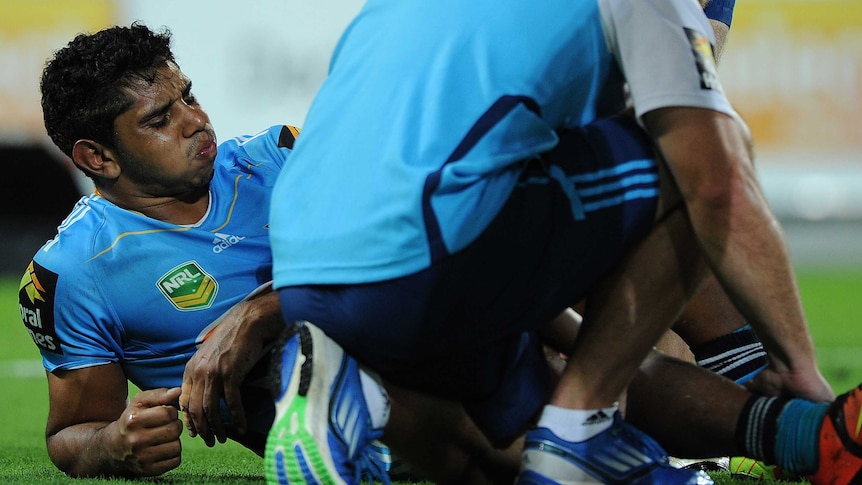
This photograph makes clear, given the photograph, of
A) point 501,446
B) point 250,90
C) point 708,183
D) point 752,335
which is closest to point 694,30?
point 708,183

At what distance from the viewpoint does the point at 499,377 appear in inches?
84.0

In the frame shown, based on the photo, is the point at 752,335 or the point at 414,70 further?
the point at 752,335

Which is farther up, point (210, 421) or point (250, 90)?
point (210, 421)

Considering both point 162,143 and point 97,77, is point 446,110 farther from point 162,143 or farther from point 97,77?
point 97,77

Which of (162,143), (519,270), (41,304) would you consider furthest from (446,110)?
(41,304)

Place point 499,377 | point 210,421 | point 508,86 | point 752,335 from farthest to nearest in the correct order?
point 752,335 < point 210,421 < point 499,377 < point 508,86

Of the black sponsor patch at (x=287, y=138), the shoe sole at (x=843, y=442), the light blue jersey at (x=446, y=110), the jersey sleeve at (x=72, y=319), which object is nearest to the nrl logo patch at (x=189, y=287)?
the jersey sleeve at (x=72, y=319)

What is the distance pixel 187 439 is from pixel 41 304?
1.06 meters

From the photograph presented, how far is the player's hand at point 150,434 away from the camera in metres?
2.52

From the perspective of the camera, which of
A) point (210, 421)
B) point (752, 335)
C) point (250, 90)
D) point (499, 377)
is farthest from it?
point (250, 90)

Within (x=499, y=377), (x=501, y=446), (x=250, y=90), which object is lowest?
(x=250, y=90)

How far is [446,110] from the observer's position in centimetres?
188

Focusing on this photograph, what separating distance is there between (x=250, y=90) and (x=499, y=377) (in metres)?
8.16

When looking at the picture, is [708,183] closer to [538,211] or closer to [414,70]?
[538,211]
